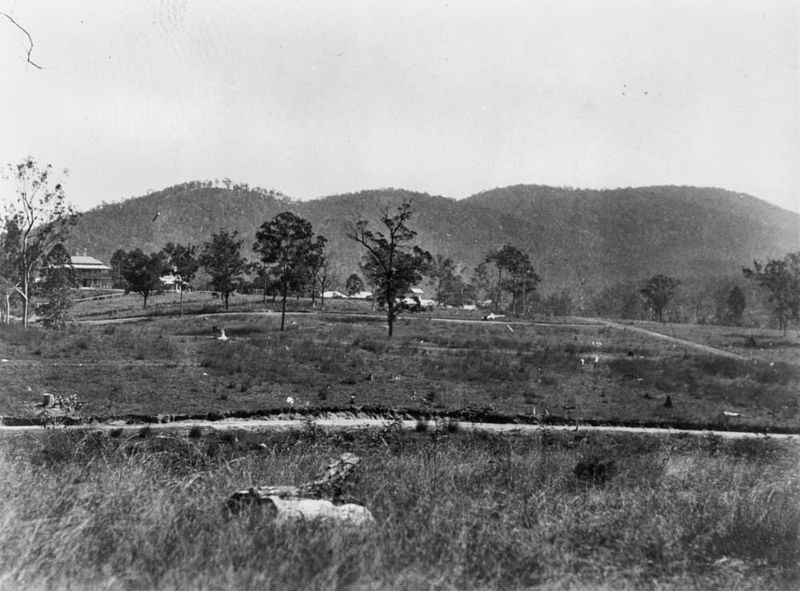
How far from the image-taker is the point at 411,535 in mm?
5695

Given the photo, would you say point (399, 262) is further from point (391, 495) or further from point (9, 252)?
point (391, 495)

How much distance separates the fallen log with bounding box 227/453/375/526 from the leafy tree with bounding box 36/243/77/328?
4250 cm

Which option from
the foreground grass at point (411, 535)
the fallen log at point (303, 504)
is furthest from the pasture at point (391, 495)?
the fallen log at point (303, 504)

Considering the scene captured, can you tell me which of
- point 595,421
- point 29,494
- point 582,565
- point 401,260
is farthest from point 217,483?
point 401,260

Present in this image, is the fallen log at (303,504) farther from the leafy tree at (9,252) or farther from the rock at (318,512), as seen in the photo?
the leafy tree at (9,252)

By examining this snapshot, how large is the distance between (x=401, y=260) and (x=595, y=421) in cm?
2874

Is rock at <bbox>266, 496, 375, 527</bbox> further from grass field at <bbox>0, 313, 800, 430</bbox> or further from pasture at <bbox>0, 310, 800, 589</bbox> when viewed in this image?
grass field at <bbox>0, 313, 800, 430</bbox>

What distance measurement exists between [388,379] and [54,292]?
2985 centimetres

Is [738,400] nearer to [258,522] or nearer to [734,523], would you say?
[734,523]

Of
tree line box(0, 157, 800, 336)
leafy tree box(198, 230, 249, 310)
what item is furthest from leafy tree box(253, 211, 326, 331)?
leafy tree box(198, 230, 249, 310)

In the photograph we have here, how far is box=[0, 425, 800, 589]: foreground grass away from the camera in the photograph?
4625 millimetres

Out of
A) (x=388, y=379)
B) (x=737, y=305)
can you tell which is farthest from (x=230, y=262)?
(x=737, y=305)

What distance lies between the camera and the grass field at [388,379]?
20.9 m

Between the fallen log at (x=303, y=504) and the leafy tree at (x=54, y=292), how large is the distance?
139 feet
